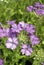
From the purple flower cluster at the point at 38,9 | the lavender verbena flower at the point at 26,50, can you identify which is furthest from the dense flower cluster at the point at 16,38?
the purple flower cluster at the point at 38,9

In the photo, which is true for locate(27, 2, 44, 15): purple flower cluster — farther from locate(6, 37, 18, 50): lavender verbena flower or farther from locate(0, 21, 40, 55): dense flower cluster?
locate(6, 37, 18, 50): lavender verbena flower

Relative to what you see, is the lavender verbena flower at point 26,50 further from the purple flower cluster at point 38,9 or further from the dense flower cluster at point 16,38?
the purple flower cluster at point 38,9

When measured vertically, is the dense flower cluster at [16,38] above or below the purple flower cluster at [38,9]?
below

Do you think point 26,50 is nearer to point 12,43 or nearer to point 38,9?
point 12,43

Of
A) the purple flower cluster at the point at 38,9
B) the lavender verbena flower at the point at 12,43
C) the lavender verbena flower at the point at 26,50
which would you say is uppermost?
the purple flower cluster at the point at 38,9

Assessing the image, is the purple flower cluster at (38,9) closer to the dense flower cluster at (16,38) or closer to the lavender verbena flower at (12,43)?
the dense flower cluster at (16,38)

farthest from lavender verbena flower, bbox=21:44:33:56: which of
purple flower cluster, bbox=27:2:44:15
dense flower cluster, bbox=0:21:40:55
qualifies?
purple flower cluster, bbox=27:2:44:15

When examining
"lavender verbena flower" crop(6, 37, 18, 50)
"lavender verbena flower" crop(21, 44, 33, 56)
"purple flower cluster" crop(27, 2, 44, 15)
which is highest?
"purple flower cluster" crop(27, 2, 44, 15)

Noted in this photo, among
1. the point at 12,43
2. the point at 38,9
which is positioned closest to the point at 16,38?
the point at 12,43

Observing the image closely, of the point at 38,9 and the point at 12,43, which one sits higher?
the point at 38,9

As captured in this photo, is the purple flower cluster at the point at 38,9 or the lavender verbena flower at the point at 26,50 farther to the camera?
the purple flower cluster at the point at 38,9

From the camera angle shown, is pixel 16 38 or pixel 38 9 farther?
→ pixel 38 9
